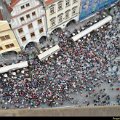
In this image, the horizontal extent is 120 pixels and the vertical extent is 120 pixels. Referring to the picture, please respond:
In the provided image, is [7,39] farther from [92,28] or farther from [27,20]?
[92,28]

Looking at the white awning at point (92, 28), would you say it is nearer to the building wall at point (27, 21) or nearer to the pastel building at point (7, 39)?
the building wall at point (27, 21)

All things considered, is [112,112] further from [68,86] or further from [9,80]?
[9,80]

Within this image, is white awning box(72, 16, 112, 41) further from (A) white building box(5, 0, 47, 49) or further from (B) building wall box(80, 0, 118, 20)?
(A) white building box(5, 0, 47, 49)

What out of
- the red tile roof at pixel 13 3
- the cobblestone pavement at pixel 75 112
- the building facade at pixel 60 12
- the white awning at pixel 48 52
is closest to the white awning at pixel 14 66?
the white awning at pixel 48 52

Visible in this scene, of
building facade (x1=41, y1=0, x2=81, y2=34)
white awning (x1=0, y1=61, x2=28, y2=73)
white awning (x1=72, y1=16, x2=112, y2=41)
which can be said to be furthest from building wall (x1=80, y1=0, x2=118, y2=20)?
white awning (x1=0, y1=61, x2=28, y2=73)

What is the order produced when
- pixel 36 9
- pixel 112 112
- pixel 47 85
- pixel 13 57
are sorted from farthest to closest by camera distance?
pixel 13 57, pixel 47 85, pixel 36 9, pixel 112 112

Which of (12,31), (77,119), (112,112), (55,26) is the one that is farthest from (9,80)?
(112,112)

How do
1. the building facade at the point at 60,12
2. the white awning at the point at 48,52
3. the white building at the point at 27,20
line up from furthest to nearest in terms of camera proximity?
the white awning at the point at 48,52 → the building facade at the point at 60,12 → the white building at the point at 27,20
